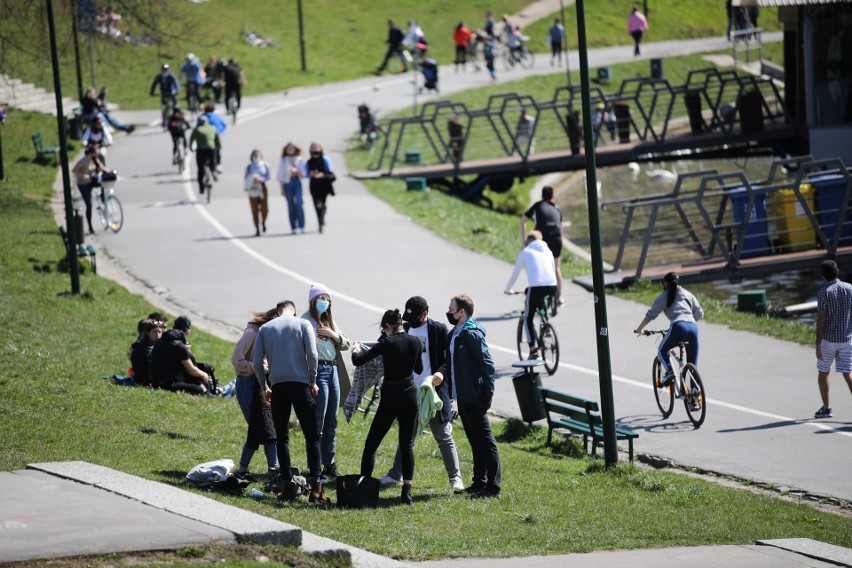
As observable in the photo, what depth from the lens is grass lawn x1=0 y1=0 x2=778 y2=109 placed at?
47375 mm

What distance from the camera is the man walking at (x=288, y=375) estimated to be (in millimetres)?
11055

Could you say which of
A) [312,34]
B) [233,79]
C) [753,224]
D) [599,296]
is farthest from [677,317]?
[312,34]

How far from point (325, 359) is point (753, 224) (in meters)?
15.5

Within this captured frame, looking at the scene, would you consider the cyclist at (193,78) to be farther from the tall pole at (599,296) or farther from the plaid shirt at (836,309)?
the tall pole at (599,296)

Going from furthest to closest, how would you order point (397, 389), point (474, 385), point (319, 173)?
point (319, 173), point (474, 385), point (397, 389)

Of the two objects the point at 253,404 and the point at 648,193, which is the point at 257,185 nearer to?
the point at 253,404

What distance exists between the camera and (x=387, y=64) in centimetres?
5503

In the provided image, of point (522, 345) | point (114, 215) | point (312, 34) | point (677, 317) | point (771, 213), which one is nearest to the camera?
point (677, 317)

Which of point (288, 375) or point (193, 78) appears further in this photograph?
point (193, 78)

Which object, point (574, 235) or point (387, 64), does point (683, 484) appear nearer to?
point (574, 235)

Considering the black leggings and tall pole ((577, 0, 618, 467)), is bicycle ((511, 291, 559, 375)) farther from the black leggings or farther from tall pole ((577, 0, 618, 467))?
the black leggings

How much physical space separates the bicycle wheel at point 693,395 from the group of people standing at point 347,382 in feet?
13.3

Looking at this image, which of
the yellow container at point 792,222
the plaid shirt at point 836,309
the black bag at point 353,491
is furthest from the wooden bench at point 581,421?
the yellow container at point 792,222

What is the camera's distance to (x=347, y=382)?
1244 centimetres
